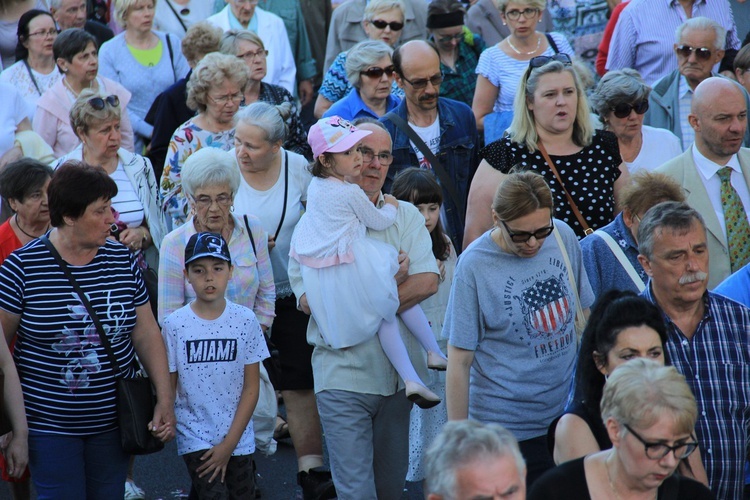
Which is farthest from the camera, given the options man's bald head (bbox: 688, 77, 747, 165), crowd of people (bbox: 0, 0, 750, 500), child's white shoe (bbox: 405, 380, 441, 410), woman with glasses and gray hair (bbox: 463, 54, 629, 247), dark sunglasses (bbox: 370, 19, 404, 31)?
dark sunglasses (bbox: 370, 19, 404, 31)

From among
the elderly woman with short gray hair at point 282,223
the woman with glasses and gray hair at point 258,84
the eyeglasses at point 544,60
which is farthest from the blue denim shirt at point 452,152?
the woman with glasses and gray hair at point 258,84

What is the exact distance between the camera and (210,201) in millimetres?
5445

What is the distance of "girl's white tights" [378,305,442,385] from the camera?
4902 millimetres

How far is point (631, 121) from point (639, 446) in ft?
11.7

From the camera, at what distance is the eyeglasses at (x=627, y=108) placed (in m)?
6.35

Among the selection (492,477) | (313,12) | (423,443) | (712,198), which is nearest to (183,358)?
(423,443)

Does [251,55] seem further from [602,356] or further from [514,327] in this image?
[602,356]

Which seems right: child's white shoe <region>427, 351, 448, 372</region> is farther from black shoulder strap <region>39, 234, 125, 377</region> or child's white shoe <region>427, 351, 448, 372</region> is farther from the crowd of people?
black shoulder strap <region>39, 234, 125, 377</region>

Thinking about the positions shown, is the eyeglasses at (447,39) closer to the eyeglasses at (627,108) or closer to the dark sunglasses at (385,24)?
the dark sunglasses at (385,24)

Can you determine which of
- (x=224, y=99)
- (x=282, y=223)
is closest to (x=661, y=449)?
(x=282, y=223)

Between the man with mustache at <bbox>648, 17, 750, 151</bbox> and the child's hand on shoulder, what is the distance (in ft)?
14.1

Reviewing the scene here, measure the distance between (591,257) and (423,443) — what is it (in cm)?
143

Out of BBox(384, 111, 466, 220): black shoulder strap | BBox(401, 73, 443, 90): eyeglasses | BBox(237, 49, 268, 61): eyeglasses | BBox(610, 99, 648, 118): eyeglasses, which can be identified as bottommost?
BBox(384, 111, 466, 220): black shoulder strap

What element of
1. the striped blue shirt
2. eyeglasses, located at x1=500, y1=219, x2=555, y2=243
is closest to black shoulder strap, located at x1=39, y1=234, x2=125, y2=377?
eyeglasses, located at x1=500, y1=219, x2=555, y2=243
